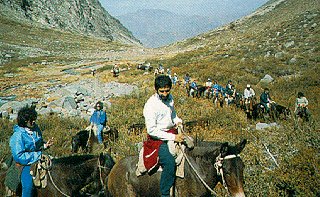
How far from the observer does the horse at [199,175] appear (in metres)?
3.75

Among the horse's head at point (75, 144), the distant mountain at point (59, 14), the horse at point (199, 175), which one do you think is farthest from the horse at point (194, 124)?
the distant mountain at point (59, 14)

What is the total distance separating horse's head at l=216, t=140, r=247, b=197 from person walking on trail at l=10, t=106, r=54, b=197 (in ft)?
9.93

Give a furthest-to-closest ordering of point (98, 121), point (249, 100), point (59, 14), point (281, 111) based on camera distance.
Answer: point (59, 14), point (249, 100), point (281, 111), point (98, 121)

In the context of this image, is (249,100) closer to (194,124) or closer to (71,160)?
(194,124)

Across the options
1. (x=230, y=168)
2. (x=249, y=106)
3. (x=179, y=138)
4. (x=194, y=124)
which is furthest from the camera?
(x=249, y=106)

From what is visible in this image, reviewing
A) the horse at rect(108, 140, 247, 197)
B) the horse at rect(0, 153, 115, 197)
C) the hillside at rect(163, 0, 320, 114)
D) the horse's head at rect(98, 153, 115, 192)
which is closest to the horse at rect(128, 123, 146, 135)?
the horse at rect(0, 153, 115, 197)

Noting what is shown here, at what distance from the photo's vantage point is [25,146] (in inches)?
179

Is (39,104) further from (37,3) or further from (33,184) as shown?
(37,3)

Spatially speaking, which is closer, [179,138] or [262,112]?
[179,138]

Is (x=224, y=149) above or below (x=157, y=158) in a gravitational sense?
above

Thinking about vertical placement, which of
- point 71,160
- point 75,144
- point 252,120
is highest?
point 71,160

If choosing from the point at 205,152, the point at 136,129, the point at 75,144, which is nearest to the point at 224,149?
the point at 205,152

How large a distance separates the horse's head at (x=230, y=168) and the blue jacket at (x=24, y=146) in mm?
3013

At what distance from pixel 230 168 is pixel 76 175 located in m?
2.94
